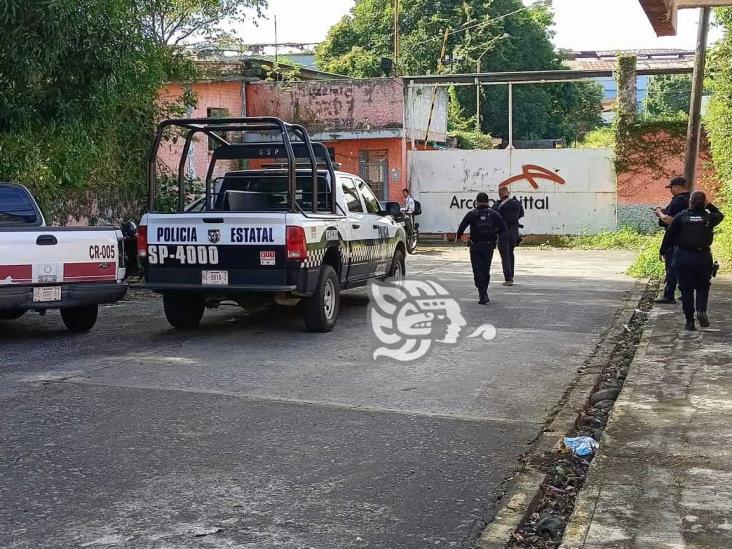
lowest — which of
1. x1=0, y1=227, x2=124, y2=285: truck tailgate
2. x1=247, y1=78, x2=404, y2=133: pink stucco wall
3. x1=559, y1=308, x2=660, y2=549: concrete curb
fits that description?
x1=559, y1=308, x2=660, y2=549: concrete curb

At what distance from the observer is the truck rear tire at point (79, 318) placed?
1127cm

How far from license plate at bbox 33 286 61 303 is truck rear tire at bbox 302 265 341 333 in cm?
270

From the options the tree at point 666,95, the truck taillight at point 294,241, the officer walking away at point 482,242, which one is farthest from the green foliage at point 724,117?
the tree at point 666,95

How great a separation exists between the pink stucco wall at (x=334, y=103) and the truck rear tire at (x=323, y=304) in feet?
56.8

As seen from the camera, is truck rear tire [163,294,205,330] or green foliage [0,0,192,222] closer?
truck rear tire [163,294,205,330]

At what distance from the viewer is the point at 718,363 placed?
8.96m

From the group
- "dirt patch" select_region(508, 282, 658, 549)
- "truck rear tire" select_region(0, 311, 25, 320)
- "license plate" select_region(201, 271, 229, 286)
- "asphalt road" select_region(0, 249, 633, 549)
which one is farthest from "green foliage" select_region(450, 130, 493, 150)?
"dirt patch" select_region(508, 282, 658, 549)

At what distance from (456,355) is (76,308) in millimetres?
4483

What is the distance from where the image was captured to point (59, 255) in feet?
33.8

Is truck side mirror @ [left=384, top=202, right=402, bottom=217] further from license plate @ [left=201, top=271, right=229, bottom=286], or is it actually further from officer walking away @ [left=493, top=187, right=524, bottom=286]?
license plate @ [left=201, top=271, right=229, bottom=286]

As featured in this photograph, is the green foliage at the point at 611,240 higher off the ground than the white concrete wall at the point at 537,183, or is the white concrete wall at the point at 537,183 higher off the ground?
the white concrete wall at the point at 537,183

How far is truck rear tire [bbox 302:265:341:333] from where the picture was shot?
10.9 meters

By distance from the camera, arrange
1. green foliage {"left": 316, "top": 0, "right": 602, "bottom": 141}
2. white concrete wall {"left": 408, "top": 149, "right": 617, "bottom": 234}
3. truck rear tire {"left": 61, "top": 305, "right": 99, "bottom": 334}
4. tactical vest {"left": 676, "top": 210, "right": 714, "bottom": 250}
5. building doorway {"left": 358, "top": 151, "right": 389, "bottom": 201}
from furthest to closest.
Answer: green foliage {"left": 316, "top": 0, "right": 602, "bottom": 141} < building doorway {"left": 358, "top": 151, "right": 389, "bottom": 201} < white concrete wall {"left": 408, "top": 149, "right": 617, "bottom": 234} < truck rear tire {"left": 61, "top": 305, "right": 99, "bottom": 334} < tactical vest {"left": 676, "top": 210, "right": 714, "bottom": 250}

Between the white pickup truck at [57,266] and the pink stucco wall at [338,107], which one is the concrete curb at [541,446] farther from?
the pink stucco wall at [338,107]
